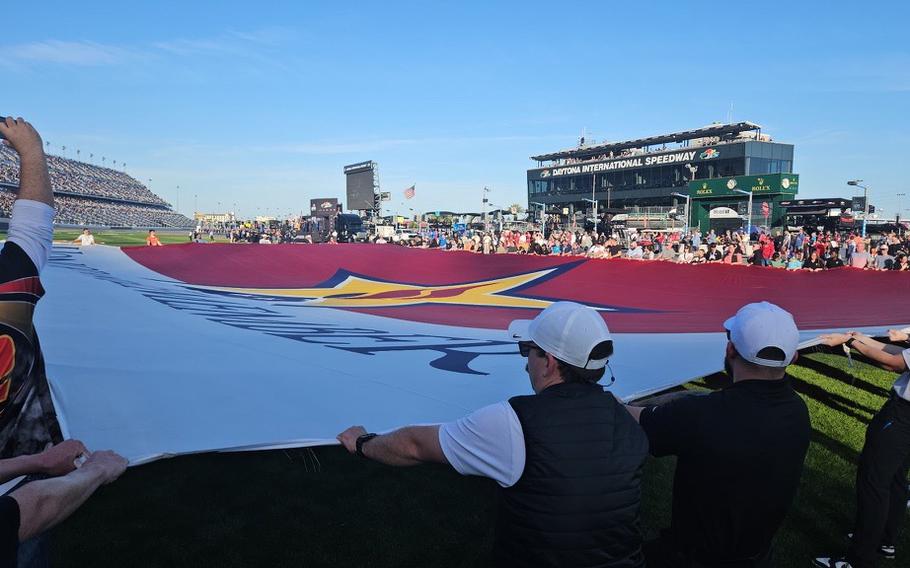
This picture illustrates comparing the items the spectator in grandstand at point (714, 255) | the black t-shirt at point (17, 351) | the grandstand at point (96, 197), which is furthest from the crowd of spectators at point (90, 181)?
the black t-shirt at point (17, 351)

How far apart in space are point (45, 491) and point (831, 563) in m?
3.83

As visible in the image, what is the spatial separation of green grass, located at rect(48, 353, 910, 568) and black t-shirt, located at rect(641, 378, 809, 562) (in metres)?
1.70

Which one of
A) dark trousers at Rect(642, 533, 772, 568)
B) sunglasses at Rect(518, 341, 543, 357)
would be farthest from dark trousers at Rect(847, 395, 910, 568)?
sunglasses at Rect(518, 341, 543, 357)

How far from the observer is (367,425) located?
2697 millimetres

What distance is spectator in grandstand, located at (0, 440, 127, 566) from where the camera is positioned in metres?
1.18

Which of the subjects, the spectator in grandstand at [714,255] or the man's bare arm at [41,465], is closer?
the man's bare arm at [41,465]

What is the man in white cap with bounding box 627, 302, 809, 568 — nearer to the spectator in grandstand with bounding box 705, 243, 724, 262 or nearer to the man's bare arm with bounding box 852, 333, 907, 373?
the man's bare arm with bounding box 852, 333, 907, 373

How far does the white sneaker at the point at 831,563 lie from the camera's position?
330cm

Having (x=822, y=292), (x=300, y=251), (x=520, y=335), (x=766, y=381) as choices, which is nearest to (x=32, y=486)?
(x=520, y=335)

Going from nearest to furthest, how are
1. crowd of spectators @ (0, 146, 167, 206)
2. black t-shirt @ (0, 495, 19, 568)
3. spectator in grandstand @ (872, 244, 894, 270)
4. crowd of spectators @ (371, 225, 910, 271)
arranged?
black t-shirt @ (0, 495, 19, 568)
crowd of spectators @ (371, 225, 910, 271)
spectator in grandstand @ (872, 244, 894, 270)
crowd of spectators @ (0, 146, 167, 206)

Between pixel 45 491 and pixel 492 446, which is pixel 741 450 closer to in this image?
pixel 492 446

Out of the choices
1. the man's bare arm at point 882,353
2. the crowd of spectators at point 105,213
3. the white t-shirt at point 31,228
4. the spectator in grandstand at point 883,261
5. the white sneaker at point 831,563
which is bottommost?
the white sneaker at point 831,563

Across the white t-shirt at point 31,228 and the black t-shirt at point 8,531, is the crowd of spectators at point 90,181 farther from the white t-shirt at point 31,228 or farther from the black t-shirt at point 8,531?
the black t-shirt at point 8,531

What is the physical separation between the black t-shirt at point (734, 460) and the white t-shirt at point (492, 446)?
73 cm
